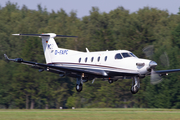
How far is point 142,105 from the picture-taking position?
196ft

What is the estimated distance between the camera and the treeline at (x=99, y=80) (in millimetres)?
55188

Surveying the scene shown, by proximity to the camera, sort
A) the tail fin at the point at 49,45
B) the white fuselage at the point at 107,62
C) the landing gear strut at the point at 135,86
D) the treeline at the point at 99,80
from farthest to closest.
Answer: the treeline at the point at 99,80
the tail fin at the point at 49,45
the landing gear strut at the point at 135,86
the white fuselage at the point at 107,62

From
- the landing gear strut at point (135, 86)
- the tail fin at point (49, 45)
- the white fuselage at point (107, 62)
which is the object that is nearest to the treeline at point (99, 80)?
the tail fin at point (49, 45)

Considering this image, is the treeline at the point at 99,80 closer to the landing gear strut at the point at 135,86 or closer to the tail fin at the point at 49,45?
the tail fin at the point at 49,45

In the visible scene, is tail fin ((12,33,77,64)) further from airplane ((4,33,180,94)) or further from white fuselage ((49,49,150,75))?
airplane ((4,33,180,94))

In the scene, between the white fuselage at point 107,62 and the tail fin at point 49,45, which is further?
the tail fin at point 49,45

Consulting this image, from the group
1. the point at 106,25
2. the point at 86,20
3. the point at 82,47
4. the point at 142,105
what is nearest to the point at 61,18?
the point at 86,20

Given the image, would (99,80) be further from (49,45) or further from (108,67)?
(108,67)

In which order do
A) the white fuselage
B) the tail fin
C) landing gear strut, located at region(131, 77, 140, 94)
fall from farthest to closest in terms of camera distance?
the tail fin < landing gear strut, located at region(131, 77, 140, 94) < the white fuselage

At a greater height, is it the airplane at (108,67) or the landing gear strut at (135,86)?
the airplane at (108,67)

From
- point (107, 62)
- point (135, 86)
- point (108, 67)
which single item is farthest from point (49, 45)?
point (135, 86)

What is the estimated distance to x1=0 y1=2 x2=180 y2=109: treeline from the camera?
5519 centimetres

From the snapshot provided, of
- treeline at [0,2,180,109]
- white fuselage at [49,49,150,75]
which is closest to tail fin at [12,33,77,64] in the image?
white fuselage at [49,49,150,75]

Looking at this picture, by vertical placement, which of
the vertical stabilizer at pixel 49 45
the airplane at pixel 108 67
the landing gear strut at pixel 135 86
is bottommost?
the landing gear strut at pixel 135 86
